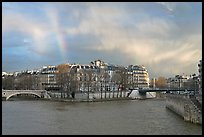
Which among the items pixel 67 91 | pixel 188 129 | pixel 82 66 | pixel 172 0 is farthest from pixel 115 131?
pixel 82 66

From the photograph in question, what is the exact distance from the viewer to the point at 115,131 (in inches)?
502

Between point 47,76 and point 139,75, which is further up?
point 139,75

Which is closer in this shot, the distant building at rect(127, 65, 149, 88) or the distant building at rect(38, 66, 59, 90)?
the distant building at rect(38, 66, 59, 90)

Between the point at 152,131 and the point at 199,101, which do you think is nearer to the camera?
the point at 152,131

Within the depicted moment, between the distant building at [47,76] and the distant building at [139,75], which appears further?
the distant building at [139,75]

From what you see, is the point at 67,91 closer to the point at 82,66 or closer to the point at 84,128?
the point at 82,66

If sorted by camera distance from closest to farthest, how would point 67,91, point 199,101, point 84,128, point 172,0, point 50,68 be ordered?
point 172,0 → point 84,128 → point 199,101 → point 67,91 → point 50,68

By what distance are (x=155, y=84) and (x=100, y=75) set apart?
1222 inches

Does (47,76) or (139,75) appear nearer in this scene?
(47,76)

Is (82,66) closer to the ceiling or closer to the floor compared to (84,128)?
closer to the ceiling

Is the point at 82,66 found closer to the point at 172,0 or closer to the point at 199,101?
the point at 199,101

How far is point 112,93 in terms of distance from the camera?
44781 millimetres

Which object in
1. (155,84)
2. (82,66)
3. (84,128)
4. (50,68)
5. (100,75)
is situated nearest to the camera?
(84,128)

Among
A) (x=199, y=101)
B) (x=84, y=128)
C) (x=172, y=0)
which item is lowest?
(x=84, y=128)
